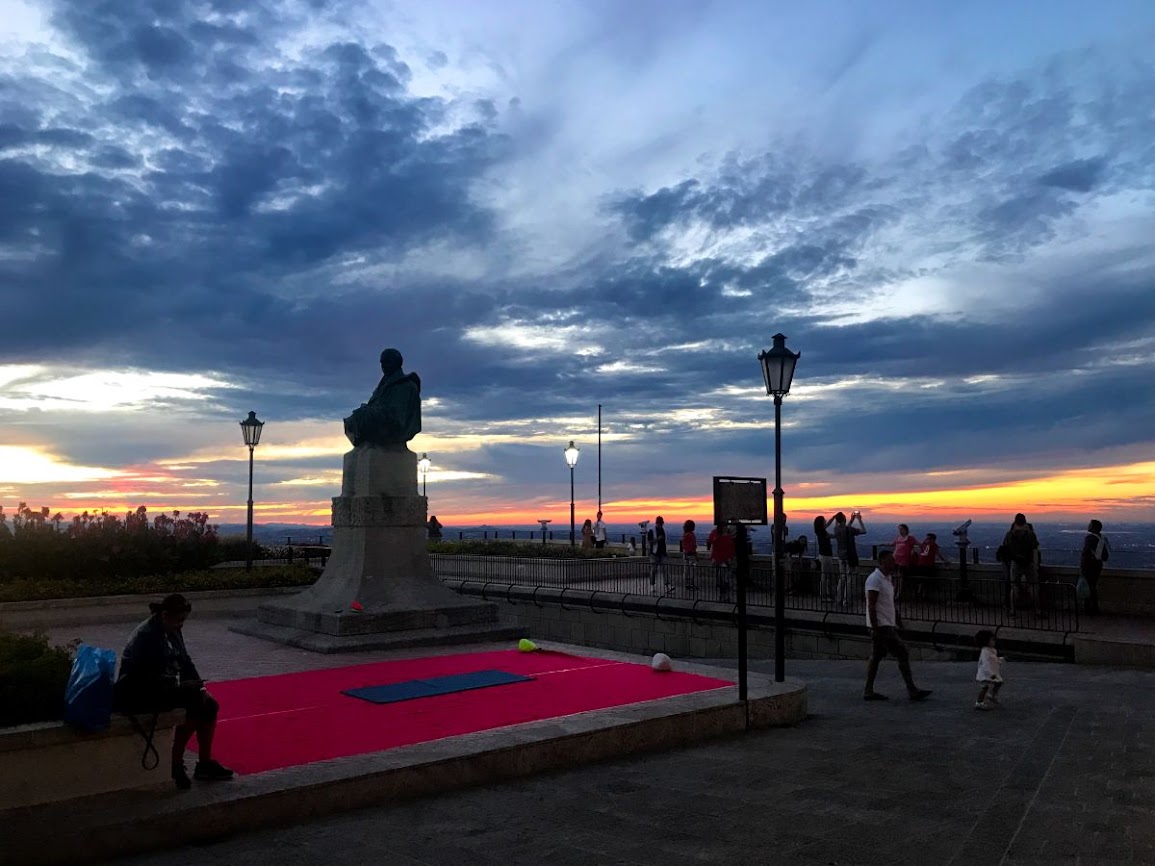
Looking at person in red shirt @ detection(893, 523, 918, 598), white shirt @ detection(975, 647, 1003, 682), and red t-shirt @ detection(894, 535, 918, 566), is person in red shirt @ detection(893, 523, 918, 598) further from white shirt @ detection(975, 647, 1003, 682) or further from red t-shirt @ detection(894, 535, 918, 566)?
white shirt @ detection(975, 647, 1003, 682)

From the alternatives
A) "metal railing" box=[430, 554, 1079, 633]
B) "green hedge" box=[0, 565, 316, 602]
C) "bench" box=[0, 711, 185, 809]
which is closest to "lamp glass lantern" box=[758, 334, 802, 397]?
"metal railing" box=[430, 554, 1079, 633]

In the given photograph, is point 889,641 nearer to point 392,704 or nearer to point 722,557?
point 392,704

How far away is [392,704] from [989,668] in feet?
23.7

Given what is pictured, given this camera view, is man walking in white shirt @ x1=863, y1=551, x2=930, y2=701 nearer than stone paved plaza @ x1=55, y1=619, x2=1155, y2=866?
No

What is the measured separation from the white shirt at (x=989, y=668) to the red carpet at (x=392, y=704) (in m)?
3.19

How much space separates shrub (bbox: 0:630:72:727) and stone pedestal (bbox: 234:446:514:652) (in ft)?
28.2

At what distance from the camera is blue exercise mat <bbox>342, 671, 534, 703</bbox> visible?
1083 centimetres

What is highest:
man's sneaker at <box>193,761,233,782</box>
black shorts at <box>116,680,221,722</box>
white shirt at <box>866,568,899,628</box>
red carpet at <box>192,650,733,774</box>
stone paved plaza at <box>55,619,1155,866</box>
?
white shirt at <box>866,568,899,628</box>

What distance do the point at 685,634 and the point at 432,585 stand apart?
19.8 ft

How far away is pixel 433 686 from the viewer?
11508 mm

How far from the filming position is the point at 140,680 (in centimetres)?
660

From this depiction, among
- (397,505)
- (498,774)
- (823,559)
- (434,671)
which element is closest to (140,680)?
(498,774)

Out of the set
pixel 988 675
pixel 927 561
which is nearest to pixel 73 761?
pixel 988 675

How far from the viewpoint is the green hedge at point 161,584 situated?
1897 centimetres
